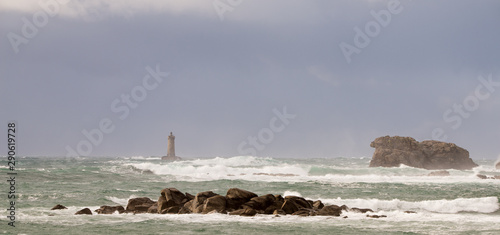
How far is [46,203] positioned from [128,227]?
919 centimetres

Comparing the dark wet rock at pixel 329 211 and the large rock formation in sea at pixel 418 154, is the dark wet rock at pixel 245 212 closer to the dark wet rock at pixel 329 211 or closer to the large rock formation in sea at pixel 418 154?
the dark wet rock at pixel 329 211

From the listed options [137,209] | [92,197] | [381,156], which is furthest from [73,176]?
[381,156]

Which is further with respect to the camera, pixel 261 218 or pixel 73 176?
pixel 73 176

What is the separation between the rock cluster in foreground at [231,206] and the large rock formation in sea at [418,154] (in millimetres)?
57585

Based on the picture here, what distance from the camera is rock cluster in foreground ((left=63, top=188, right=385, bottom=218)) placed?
1980 centimetres

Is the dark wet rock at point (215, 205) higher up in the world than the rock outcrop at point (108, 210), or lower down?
higher up

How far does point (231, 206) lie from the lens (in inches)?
802

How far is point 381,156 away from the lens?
76938mm

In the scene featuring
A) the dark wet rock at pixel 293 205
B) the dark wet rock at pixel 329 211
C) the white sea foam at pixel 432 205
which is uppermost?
the dark wet rock at pixel 293 205

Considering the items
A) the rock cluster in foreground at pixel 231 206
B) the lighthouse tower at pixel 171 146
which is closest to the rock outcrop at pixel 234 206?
the rock cluster in foreground at pixel 231 206

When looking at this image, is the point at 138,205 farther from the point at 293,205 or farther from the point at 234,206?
the point at 293,205

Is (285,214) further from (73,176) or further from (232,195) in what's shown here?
(73,176)

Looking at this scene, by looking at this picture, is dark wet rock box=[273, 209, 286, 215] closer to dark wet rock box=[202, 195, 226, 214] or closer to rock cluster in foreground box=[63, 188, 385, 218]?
rock cluster in foreground box=[63, 188, 385, 218]

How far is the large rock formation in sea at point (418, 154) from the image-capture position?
7625cm
